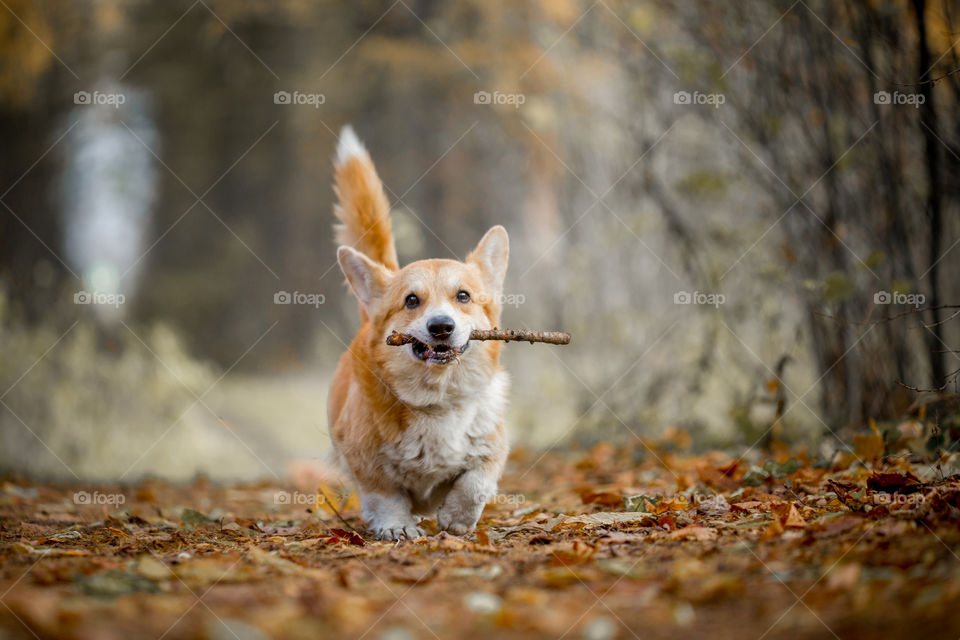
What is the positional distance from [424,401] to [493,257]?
1.01 metres

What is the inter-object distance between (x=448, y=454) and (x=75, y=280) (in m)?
7.61

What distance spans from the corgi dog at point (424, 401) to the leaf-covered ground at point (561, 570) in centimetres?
27

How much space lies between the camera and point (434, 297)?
4.03m

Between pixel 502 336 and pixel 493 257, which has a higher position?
pixel 493 257

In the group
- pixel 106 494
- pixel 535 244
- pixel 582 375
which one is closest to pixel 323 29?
pixel 535 244

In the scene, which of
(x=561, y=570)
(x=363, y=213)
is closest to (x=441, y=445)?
(x=561, y=570)

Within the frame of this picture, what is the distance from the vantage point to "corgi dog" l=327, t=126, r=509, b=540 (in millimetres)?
3906

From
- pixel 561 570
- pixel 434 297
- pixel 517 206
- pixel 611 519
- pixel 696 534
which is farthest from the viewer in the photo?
pixel 517 206

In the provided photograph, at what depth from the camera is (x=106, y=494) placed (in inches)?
236

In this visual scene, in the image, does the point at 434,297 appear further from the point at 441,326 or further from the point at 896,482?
the point at 896,482

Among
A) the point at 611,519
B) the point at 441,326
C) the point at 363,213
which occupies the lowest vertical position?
the point at 611,519

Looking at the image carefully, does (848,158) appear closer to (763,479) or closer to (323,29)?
(763,479)

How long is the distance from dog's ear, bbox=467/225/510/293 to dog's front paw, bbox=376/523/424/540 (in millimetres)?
1437

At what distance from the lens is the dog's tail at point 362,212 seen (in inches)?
189
